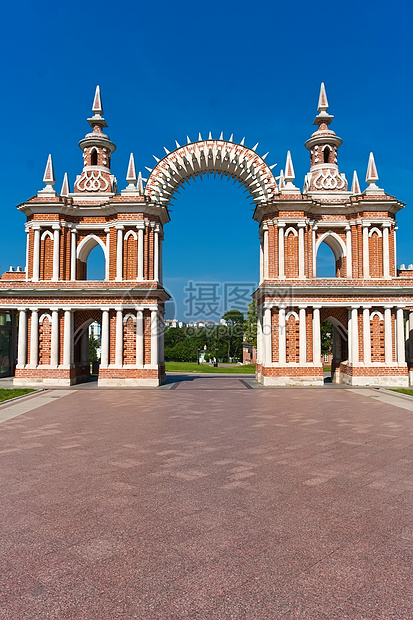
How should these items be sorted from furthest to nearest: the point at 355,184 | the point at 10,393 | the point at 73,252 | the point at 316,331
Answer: the point at 355,184 < the point at 73,252 < the point at 316,331 < the point at 10,393

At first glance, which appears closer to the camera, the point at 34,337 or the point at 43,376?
the point at 43,376

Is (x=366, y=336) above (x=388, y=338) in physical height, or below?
above

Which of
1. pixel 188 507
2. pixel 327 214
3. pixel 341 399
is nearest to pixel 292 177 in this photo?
pixel 327 214

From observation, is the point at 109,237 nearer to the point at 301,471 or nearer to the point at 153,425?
the point at 153,425

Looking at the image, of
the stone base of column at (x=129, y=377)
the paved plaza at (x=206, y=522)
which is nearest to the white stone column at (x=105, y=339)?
the stone base of column at (x=129, y=377)

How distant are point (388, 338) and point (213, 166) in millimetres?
13255

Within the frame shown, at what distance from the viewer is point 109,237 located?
76.2 feet

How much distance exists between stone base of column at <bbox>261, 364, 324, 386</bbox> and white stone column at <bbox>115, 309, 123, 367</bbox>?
7531 mm

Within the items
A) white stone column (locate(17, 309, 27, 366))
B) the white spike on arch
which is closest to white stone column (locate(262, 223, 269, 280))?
the white spike on arch

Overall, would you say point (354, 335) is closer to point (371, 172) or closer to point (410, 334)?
point (410, 334)

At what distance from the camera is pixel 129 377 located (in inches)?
864

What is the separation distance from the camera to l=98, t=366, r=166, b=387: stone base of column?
861 inches

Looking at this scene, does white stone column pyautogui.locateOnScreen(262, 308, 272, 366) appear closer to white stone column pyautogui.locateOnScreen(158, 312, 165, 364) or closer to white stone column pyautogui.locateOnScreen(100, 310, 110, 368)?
white stone column pyautogui.locateOnScreen(158, 312, 165, 364)

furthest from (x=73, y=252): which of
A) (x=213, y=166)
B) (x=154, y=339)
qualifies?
(x=213, y=166)
